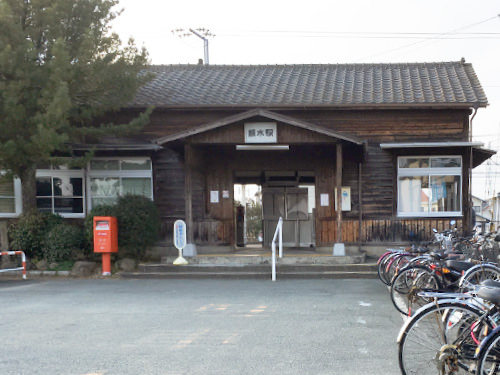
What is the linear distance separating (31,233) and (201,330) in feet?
27.8

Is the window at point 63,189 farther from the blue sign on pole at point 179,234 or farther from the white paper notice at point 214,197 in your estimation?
the blue sign on pole at point 179,234

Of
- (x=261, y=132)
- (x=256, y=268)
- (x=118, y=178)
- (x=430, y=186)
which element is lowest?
(x=256, y=268)

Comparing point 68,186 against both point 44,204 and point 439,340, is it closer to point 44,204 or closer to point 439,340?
point 44,204

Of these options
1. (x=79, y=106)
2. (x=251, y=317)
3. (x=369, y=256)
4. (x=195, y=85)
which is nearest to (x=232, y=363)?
(x=251, y=317)

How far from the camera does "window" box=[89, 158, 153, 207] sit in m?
15.0

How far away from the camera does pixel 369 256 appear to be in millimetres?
13906

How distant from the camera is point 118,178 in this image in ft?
49.4

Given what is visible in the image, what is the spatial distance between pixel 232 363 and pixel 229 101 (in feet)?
35.0

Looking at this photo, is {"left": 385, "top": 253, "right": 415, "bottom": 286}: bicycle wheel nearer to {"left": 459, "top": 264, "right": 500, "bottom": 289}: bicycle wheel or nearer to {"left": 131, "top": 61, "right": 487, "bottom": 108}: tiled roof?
{"left": 459, "top": 264, "right": 500, "bottom": 289}: bicycle wheel

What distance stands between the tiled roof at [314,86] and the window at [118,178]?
1.82 m

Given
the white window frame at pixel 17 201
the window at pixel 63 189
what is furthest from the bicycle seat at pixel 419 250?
the white window frame at pixel 17 201

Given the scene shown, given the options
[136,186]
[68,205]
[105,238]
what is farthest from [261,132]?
[68,205]

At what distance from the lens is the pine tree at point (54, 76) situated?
1161cm

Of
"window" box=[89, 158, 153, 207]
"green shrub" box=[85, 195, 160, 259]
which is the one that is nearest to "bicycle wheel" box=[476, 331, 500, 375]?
"green shrub" box=[85, 195, 160, 259]
